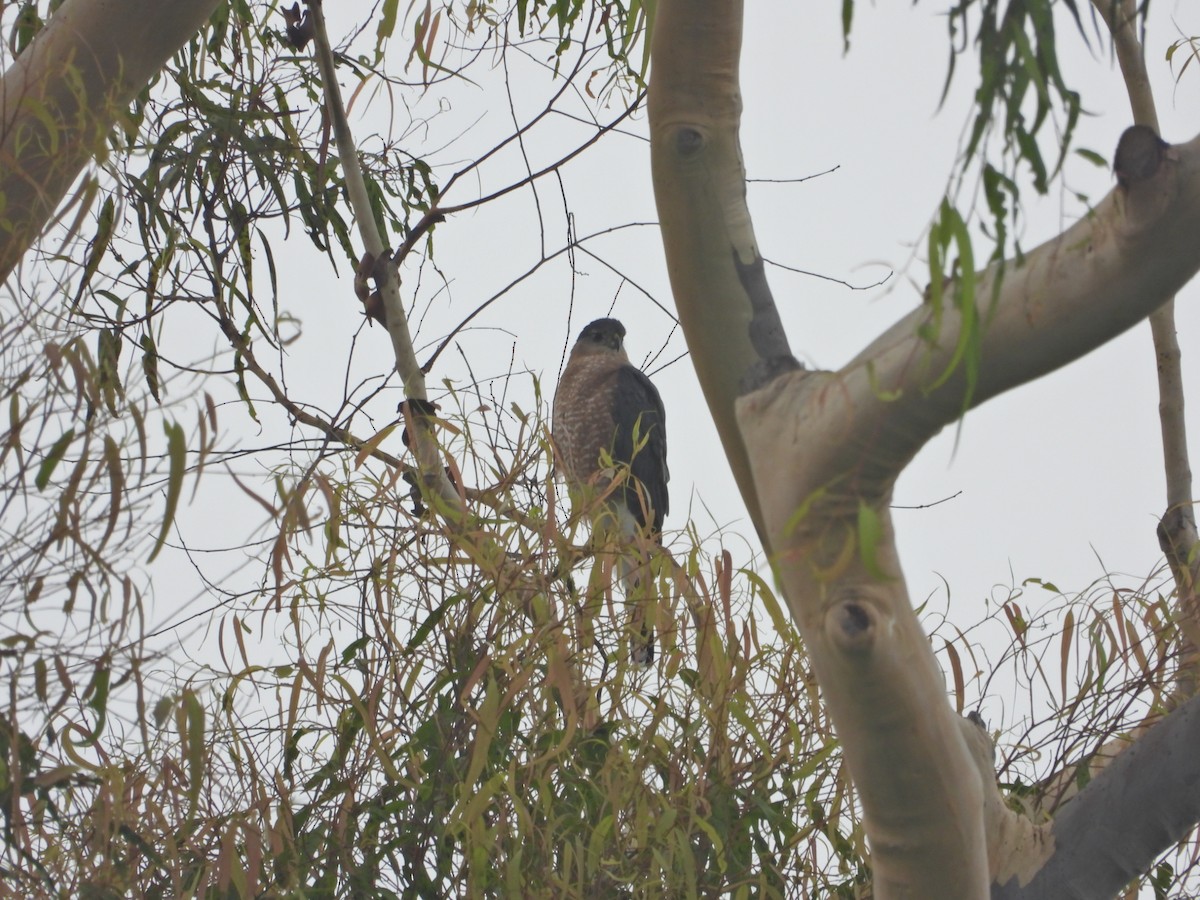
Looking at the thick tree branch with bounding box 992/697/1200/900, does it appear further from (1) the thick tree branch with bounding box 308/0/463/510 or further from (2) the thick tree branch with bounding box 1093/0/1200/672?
(1) the thick tree branch with bounding box 308/0/463/510

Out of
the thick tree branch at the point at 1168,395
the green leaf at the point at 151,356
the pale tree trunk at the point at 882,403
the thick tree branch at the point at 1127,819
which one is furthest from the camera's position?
the thick tree branch at the point at 1168,395

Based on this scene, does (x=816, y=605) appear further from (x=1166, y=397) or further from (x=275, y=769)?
(x=1166, y=397)

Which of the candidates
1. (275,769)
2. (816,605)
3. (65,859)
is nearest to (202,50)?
(275,769)

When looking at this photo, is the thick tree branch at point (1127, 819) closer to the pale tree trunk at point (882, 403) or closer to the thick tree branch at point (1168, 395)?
the pale tree trunk at point (882, 403)

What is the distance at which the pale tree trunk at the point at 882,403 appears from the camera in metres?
0.95

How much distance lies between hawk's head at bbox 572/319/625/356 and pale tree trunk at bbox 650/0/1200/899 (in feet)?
9.57

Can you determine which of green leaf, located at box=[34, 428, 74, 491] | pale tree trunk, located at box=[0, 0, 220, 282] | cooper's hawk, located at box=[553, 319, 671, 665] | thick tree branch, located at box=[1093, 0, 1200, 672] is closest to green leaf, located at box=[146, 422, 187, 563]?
green leaf, located at box=[34, 428, 74, 491]

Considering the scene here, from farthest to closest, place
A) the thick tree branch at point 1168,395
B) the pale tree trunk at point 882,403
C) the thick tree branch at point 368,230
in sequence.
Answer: the thick tree branch at point 368,230 → the thick tree branch at point 1168,395 → the pale tree trunk at point 882,403

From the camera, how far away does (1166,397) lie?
2527 millimetres

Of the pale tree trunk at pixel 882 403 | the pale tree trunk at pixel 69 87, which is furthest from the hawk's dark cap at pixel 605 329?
the pale tree trunk at pixel 882 403

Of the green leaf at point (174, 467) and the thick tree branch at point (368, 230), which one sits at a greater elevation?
the thick tree branch at point (368, 230)

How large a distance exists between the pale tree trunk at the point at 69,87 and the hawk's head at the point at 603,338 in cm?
277

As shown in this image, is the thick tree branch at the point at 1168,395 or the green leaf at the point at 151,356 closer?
the green leaf at the point at 151,356

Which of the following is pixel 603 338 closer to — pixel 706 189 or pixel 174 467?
pixel 706 189
